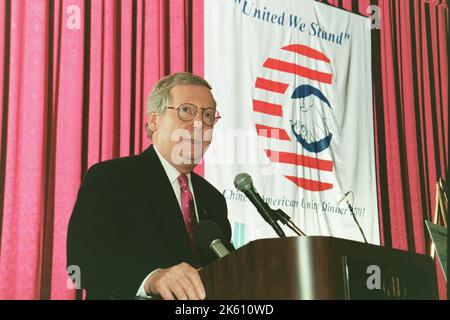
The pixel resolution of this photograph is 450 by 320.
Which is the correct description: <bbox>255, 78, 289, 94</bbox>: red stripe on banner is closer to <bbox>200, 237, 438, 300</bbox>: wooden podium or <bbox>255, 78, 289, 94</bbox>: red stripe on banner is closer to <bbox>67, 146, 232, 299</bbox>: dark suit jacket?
<bbox>67, 146, 232, 299</bbox>: dark suit jacket

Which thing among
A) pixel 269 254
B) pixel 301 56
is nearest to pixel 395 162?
pixel 301 56

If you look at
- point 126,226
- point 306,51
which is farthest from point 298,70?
point 126,226

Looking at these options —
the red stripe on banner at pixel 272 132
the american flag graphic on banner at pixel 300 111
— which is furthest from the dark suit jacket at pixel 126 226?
Answer: the american flag graphic on banner at pixel 300 111

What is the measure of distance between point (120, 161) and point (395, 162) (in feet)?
8.16

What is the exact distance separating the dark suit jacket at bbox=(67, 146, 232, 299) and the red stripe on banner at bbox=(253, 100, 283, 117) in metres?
1.22

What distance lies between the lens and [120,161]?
137 inches

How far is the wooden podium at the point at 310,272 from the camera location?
1950 mm

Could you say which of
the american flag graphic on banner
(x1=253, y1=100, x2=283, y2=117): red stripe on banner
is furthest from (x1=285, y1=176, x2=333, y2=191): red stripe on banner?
(x1=253, y1=100, x2=283, y2=117): red stripe on banner

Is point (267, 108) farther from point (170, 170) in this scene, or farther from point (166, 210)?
point (166, 210)

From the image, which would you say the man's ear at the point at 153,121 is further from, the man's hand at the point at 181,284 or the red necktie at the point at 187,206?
the man's hand at the point at 181,284

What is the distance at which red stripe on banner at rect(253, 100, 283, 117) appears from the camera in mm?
4508

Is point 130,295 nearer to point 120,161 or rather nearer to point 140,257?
point 140,257

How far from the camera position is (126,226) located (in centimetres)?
323

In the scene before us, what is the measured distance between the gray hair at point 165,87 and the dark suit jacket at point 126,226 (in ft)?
1.05
